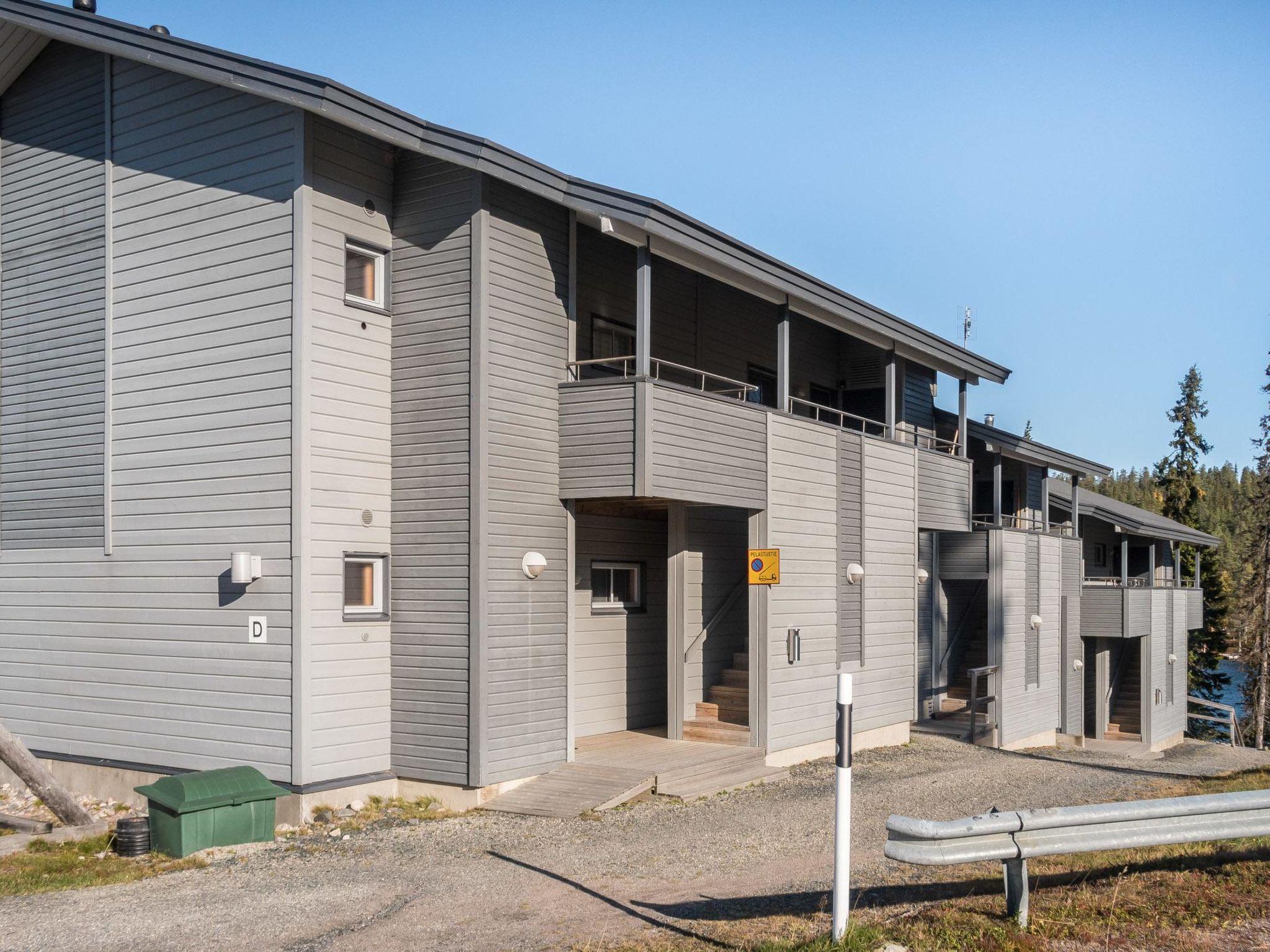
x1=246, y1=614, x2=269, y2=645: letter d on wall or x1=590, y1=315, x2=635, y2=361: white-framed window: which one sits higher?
x1=590, y1=315, x2=635, y2=361: white-framed window

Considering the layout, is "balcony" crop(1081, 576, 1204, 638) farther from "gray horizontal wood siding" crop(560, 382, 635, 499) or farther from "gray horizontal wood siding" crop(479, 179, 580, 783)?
"gray horizontal wood siding" crop(479, 179, 580, 783)

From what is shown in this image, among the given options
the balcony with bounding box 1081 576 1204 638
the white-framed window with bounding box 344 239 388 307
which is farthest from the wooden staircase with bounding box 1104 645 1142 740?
the white-framed window with bounding box 344 239 388 307

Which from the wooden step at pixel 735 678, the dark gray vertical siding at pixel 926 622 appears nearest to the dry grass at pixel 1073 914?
the wooden step at pixel 735 678

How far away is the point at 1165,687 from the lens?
3328 cm

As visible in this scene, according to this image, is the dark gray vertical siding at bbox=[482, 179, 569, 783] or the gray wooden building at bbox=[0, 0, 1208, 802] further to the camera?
the dark gray vertical siding at bbox=[482, 179, 569, 783]

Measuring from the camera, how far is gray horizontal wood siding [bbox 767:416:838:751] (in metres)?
15.5

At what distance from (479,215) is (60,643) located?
24.4 ft

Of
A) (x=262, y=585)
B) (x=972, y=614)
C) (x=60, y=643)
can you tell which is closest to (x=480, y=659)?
(x=262, y=585)

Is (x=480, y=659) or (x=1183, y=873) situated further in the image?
(x=480, y=659)

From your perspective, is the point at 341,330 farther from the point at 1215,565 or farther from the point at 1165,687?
the point at 1215,565

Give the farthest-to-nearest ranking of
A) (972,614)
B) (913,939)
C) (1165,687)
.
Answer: (1165,687), (972,614), (913,939)

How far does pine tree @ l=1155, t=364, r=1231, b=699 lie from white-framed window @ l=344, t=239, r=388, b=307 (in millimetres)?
41324

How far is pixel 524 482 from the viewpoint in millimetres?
13055

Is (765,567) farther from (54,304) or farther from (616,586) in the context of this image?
(54,304)
